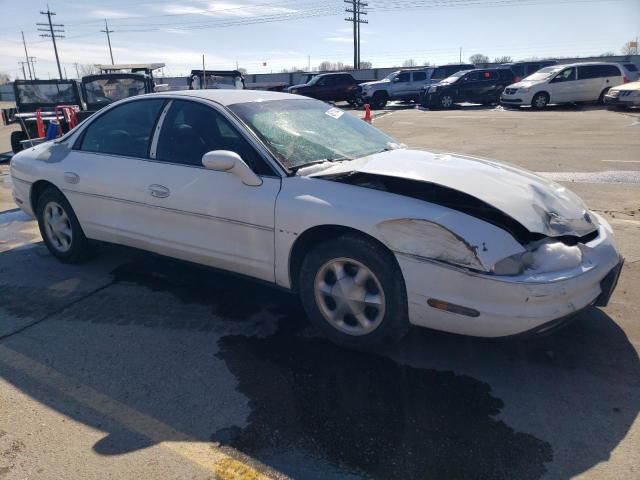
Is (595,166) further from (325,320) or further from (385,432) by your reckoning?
(385,432)

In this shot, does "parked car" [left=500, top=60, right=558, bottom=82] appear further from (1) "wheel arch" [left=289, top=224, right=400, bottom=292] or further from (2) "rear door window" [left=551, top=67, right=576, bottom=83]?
(1) "wheel arch" [left=289, top=224, right=400, bottom=292]

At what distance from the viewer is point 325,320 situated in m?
3.21

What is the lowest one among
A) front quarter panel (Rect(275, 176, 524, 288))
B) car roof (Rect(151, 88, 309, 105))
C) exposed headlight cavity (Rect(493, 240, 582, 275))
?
exposed headlight cavity (Rect(493, 240, 582, 275))

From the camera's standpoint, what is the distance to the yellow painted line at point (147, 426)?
7.30ft

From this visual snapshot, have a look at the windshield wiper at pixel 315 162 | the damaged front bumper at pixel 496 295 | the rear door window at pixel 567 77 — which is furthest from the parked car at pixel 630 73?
the damaged front bumper at pixel 496 295

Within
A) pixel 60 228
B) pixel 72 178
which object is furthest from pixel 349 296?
pixel 60 228

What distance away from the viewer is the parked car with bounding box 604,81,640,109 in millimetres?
17562

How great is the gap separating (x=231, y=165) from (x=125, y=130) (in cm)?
151

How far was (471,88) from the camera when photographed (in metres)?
24.0

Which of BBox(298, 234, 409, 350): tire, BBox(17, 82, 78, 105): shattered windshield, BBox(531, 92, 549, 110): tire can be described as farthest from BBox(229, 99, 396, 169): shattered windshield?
BBox(531, 92, 549, 110): tire

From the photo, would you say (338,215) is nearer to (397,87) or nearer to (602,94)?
(602,94)

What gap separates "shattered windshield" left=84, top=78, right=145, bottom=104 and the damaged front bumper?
10420mm

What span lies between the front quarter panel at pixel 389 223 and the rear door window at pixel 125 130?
1.48 metres

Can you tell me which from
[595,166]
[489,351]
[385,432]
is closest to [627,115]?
[595,166]
